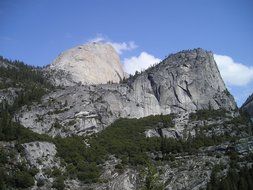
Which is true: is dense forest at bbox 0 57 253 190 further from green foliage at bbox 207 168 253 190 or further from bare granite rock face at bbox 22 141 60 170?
bare granite rock face at bbox 22 141 60 170

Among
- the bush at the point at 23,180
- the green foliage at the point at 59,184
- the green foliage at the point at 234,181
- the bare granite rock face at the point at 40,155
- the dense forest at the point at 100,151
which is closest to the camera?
the green foliage at the point at 234,181

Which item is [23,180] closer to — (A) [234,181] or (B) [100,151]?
(B) [100,151]

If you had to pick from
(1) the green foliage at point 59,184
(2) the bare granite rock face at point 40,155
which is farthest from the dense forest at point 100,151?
(2) the bare granite rock face at point 40,155

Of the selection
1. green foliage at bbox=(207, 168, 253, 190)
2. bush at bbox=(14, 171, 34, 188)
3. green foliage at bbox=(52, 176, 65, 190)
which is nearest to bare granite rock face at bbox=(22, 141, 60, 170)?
green foliage at bbox=(52, 176, 65, 190)

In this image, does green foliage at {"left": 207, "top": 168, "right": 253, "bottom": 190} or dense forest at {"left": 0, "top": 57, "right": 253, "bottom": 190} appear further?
dense forest at {"left": 0, "top": 57, "right": 253, "bottom": 190}

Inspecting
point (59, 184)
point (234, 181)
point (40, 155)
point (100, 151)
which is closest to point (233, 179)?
point (234, 181)

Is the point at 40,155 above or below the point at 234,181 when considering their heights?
above

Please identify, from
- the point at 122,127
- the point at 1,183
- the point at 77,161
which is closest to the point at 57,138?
the point at 77,161

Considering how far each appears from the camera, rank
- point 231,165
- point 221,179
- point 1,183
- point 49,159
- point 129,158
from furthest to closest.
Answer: point 129,158 → point 49,159 → point 231,165 → point 221,179 → point 1,183

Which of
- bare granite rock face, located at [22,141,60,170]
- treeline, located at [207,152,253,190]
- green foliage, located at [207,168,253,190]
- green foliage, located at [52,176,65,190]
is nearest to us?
green foliage, located at [207,168,253,190]

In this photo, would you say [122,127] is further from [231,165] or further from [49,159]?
[231,165]

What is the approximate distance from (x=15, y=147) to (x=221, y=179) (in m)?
64.7

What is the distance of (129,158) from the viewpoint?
16550cm

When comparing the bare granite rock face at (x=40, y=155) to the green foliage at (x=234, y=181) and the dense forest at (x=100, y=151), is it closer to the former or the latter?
the dense forest at (x=100, y=151)
